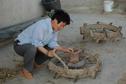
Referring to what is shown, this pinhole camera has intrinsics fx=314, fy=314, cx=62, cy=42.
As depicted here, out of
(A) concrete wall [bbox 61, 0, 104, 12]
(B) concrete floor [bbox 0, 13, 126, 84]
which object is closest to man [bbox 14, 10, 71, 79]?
(B) concrete floor [bbox 0, 13, 126, 84]

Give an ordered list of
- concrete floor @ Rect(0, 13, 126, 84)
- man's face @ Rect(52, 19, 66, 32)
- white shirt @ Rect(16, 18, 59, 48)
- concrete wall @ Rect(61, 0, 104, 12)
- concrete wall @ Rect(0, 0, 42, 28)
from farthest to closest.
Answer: concrete wall @ Rect(61, 0, 104, 12)
concrete wall @ Rect(0, 0, 42, 28)
concrete floor @ Rect(0, 13, 126, 84)
white shirt @ Rect(16, 18, 59, 48)
man's face @ Rect(52, 19, 66, 32)

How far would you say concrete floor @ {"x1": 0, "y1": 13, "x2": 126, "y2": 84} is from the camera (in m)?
5.16

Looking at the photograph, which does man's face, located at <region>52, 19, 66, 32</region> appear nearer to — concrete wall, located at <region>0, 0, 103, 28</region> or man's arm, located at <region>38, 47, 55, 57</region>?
man's arm, located at <region>38, 47, 55, 57</region>

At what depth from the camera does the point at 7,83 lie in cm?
511

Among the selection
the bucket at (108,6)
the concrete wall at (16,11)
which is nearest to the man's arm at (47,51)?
the concrete wall at (16,11)

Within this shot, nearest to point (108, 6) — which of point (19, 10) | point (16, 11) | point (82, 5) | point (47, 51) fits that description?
point (82, 5)

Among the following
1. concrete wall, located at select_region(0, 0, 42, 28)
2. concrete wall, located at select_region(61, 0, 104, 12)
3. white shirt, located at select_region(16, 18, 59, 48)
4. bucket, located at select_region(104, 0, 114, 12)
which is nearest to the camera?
white shirt, located at select_region(16, 18, 59, 48)

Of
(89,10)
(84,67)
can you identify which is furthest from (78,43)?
(89,10)

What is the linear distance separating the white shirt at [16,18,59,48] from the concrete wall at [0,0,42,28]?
1.91 meters

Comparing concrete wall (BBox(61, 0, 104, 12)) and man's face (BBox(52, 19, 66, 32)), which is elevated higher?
man's face (BBox(52, 19, 66, 32))

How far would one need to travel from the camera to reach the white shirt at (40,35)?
4910mm

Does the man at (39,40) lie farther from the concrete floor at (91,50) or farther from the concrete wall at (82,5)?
the concrete wall at (82,5)

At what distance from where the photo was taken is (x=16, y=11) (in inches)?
285

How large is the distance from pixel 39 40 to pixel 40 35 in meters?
0.10
